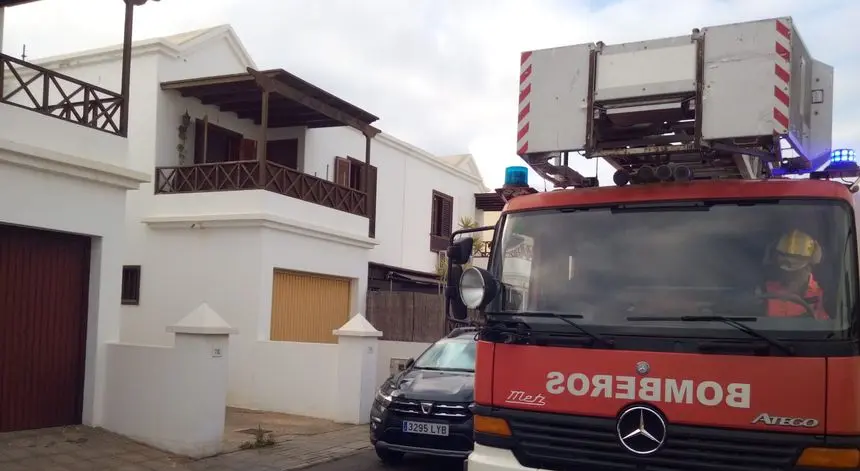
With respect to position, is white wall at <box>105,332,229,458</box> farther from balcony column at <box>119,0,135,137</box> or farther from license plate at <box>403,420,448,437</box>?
balcony column at <box>119,0,135,137</box>

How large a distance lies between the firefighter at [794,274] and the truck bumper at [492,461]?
5.69 ft

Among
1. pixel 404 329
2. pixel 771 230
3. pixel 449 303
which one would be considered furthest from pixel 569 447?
pixel 404 329

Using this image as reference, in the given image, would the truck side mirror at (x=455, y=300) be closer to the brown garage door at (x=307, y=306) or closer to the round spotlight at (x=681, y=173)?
the round spotlight at (x=681, y=173)

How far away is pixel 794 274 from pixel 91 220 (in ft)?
27.4

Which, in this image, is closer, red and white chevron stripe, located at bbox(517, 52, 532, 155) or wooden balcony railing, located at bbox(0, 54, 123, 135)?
red and white chevron stripe, located at bbox(517, 52, 532, 155)

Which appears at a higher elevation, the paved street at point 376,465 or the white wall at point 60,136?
the white wall at point 60,136

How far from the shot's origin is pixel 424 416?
27.2 feet

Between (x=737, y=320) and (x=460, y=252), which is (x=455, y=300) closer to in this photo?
(x=460, y=252)

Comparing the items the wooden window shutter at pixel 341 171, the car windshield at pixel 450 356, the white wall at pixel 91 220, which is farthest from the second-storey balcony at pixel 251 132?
the car windshield at pixel 450 356

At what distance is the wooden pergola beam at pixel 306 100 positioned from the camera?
1376 centimetres

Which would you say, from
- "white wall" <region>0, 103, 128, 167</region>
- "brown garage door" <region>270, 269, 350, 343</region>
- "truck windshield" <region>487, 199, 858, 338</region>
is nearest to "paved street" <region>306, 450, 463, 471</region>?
"truck windshield" <region>487, 199, 858, 338</region>

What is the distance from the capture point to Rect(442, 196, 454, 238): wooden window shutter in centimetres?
2456

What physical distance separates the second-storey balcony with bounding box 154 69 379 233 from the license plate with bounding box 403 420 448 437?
707 centimetres

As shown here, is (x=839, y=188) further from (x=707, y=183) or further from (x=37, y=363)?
(x=37, y=363)
